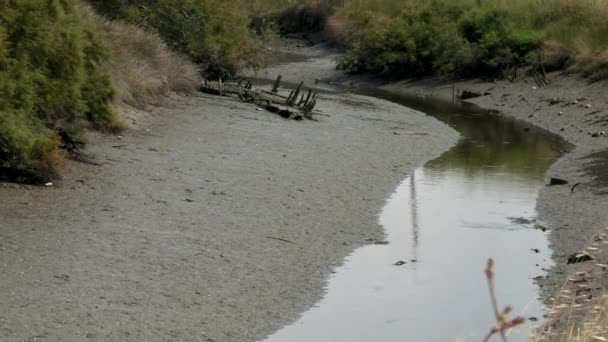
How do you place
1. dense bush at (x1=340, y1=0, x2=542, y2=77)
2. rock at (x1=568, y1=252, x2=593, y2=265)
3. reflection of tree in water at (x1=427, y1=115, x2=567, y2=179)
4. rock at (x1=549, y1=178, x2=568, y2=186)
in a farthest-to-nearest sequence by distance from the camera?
dense bush at (x1=340, y1=0, x2=542, y2=77)
reflection of tree in water at (x1=427, y1=115, x2=567, y2=179)
rock at (x1=549, y1=178, x2=568, y2=186)
rock at (x1=568, y1=252, x2=593, y2=265)

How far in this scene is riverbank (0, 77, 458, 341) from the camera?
1025 cm

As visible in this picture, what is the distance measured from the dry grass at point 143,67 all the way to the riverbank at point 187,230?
3.43 feet

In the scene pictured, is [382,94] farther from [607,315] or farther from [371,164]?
[607,315]

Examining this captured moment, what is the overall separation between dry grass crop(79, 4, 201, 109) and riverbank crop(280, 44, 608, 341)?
9.40 metres

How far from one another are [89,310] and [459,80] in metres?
32.2

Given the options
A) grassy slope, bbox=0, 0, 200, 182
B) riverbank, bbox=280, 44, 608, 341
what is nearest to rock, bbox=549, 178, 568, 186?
riverbank, bbox=280, 44, 608, 341

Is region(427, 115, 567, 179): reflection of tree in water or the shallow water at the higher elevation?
the shallow water

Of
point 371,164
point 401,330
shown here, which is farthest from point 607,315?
point 371,164

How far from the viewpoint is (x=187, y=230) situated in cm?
1379

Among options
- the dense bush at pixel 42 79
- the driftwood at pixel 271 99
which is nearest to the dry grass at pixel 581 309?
the dense bush at pixel 42 79

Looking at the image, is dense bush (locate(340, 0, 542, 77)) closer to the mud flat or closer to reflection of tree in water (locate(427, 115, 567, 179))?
the mud flat

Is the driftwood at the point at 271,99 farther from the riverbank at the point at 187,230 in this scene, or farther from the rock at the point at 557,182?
the rock at the point at 557,182

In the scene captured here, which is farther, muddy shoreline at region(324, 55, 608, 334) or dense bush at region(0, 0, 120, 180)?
dense bush at region(0, 0, 120, 180)

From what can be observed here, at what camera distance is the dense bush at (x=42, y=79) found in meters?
14.4
